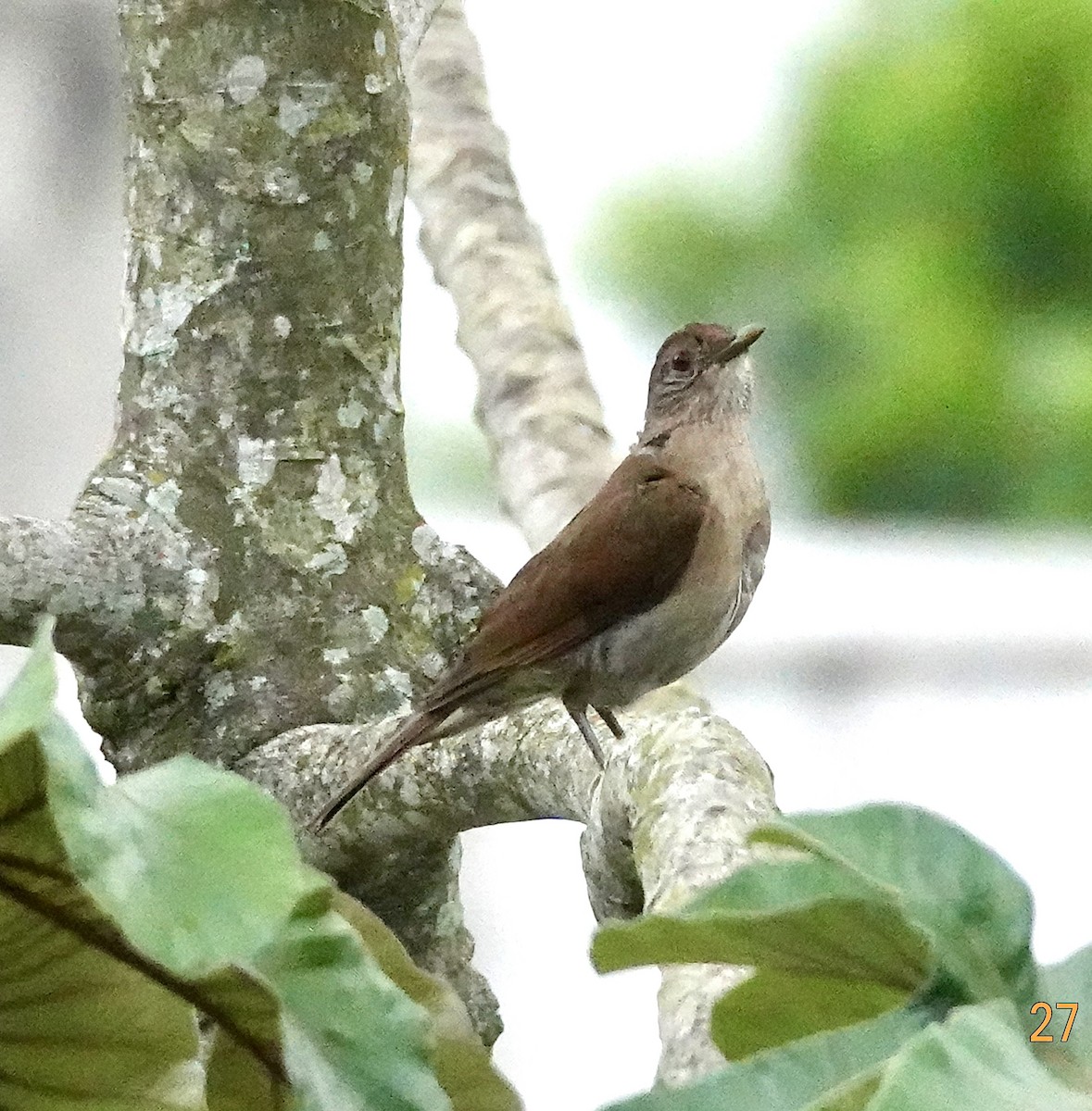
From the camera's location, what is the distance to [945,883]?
350 mm

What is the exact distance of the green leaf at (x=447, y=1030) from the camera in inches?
16.2

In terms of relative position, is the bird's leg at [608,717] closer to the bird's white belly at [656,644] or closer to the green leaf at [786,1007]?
the bird's white belly at [656,644]

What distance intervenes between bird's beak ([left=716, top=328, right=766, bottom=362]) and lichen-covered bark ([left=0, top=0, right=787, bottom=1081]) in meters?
0.54

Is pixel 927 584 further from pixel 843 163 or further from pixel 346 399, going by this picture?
pixel 346 399

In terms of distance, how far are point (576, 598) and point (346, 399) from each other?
423mm

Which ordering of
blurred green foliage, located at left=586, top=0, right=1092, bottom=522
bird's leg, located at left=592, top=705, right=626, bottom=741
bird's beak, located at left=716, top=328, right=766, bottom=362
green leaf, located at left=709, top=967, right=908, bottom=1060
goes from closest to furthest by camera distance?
green leaf, located at left=709, top=967, right=908, bottom=1060
bird's leg, located at left=592, top=705, right=626, bottom=741
bird's beak, located at left=716, top=328, right=766, bottom=362
blurred green foliage, located at left=586, top=0, right=1092, bottom=522

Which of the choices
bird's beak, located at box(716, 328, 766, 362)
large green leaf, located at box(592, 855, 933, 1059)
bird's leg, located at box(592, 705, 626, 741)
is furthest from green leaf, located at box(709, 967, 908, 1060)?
bird's beak, located at box(716, 328, 766, 362)

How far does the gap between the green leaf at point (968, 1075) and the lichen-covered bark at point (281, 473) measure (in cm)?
67

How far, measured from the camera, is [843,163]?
394cm

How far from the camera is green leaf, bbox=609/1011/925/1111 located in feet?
1.00

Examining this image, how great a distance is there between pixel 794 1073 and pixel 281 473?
0.78 metres

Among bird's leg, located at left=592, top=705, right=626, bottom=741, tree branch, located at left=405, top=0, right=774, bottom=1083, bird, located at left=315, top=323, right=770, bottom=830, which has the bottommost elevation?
bird's leg, located at left=592, top=705, right=626, bottom=741

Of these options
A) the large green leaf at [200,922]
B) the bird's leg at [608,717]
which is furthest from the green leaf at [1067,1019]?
the bird's leg at [608,717]

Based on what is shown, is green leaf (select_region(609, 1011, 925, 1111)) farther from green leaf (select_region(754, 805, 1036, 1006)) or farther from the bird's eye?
the bird's eye
